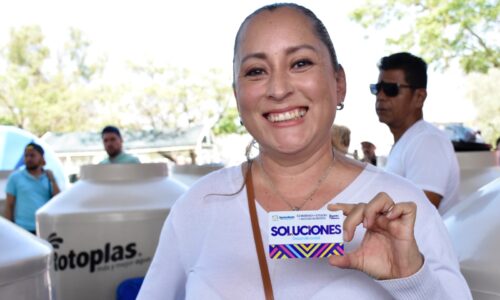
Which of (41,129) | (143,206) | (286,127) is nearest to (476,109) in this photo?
(41,129)

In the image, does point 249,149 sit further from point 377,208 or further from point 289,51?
point 377,208

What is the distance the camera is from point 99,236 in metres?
3.29

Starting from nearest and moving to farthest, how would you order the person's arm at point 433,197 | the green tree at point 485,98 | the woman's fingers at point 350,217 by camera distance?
the woman's fingers at point 350,217 < the person's arm at point 433,197 < the green tree at point 485,98

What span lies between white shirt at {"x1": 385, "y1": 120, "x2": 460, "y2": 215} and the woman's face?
109cm

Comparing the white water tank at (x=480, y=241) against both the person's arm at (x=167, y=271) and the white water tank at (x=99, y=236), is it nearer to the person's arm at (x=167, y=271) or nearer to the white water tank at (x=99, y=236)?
the person's arm at (x=167, y=271)

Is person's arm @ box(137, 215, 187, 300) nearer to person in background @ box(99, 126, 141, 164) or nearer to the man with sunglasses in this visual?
the man with sunglasses

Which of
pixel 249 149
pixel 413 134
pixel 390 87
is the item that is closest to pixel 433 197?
pixel 413 134

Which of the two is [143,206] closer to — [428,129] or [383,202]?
[428,129]

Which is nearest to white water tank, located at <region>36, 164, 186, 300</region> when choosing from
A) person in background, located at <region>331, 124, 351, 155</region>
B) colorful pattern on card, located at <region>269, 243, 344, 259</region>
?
person in background, located at <region>331, 124, 351, 155</region>

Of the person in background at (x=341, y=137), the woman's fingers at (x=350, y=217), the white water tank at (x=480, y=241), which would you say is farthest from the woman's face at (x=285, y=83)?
the person in background at (x=341, y=137)

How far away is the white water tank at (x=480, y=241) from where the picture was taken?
5.01 ft

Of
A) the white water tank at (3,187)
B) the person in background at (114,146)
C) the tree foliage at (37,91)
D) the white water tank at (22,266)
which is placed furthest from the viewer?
the tree foliage at (37,91)

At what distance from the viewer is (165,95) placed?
27.0 metres

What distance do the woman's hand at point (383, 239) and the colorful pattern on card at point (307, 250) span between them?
0.02 meters
